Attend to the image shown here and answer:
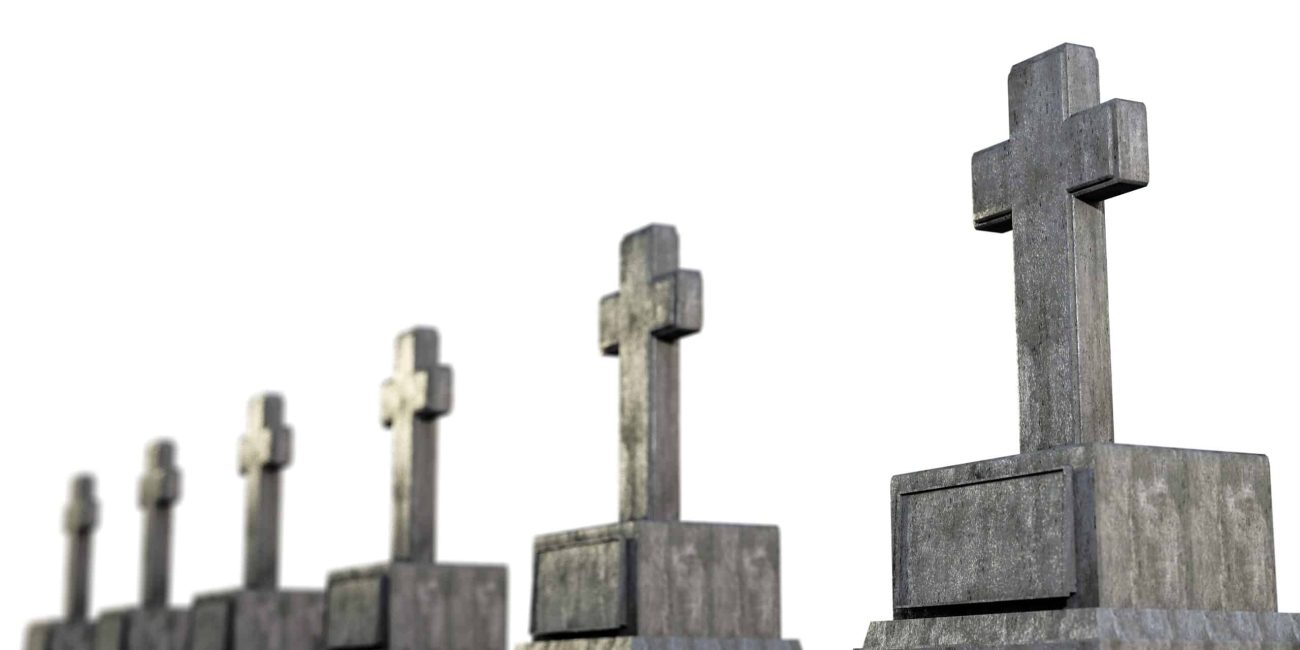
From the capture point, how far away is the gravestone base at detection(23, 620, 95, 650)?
1291cm

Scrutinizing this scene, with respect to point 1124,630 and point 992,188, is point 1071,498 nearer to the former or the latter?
point 1124,630

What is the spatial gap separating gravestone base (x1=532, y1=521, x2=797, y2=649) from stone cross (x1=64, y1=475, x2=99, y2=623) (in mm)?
7864

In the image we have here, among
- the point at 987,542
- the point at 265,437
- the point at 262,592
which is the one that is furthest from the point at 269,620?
the point at 987,542

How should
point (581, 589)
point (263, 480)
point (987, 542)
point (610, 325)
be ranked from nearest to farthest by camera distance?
point (987, 542)
point (581, 589)
point (610, 325)
point (263, 480)

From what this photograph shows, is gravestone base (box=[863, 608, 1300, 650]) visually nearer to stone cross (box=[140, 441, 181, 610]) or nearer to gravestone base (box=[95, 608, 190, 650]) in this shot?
gravestone base (box=[95, 608, 190, 650])

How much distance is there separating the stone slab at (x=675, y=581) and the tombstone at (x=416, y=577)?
1.67 m

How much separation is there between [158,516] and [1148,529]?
9.12m

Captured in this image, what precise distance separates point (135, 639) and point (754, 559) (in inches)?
250

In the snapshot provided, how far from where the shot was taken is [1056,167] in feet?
17.2

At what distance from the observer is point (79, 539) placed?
14000mm

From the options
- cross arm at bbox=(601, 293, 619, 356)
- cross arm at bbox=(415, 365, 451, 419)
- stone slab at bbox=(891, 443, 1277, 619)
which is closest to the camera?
stone slab at bbox=(891, 443, 1277, 619)

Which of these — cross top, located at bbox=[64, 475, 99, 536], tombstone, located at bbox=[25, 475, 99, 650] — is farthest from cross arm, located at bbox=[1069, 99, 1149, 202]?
cross top, located at bbox=[64, 475, 99, 536]

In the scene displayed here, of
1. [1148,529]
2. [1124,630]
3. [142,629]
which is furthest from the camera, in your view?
[142,629]

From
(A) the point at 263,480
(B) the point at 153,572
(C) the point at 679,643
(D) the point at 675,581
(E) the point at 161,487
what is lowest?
(C) the point at 679,643
